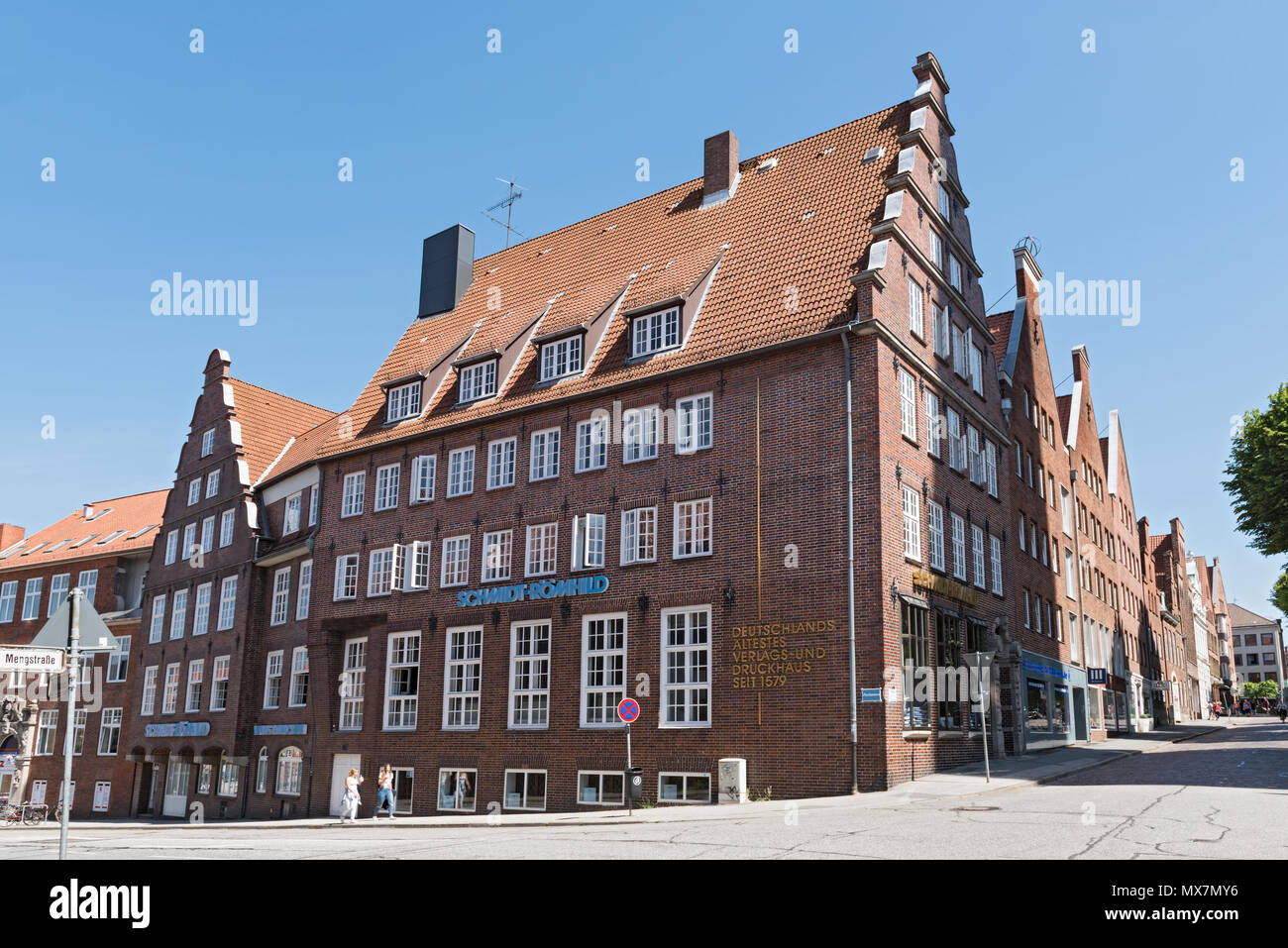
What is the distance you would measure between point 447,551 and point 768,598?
38.7ft

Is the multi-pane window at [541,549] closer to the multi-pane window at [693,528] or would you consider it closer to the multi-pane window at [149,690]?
the multi-pane window at [693,528]

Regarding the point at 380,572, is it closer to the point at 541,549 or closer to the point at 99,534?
the point at 541,549

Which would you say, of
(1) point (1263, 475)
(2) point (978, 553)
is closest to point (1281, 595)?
(1) point (1263, 475)

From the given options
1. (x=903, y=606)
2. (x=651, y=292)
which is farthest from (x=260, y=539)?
(x=903, y=606)

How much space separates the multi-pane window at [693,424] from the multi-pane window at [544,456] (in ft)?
14.2

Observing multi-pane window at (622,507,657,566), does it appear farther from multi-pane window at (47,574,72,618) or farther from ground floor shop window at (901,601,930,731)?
multi-pane window at (47,574,72,618)

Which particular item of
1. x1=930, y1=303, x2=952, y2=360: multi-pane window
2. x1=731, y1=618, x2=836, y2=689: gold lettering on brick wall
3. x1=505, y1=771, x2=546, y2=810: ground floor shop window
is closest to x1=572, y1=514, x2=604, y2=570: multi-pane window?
x1=731, y1=618, x2=836, y2=689: gold lettering on brick wall

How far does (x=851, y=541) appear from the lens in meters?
24.5

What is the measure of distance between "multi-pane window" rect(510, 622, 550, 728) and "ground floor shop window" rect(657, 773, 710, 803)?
427 cm

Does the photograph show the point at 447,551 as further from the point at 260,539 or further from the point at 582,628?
the point at 260,539

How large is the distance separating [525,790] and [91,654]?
2549 centimetres

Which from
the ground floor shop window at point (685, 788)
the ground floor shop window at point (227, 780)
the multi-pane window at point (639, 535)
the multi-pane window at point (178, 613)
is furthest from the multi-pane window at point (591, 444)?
the multi-pane window at point (178, 613)

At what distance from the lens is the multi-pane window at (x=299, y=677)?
122 ft
